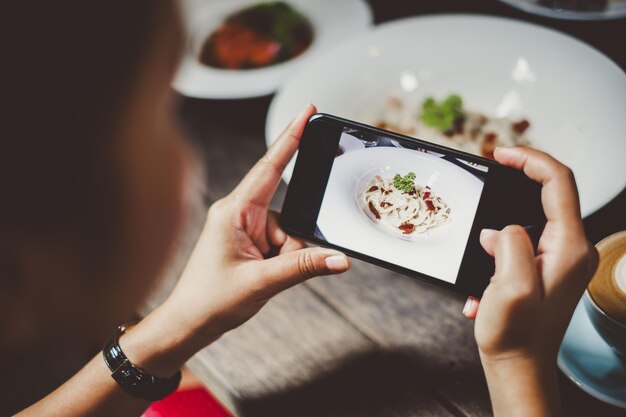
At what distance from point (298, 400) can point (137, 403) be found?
0.79 feet

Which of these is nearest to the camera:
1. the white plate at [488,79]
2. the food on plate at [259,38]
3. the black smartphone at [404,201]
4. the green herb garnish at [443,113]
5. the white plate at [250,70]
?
the black smartphone at [404,201]

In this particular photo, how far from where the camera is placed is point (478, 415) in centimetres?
65

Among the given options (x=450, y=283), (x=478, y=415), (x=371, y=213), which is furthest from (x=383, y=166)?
(x=478, y=415)

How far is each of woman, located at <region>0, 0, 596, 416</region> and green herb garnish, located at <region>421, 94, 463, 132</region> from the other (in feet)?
0.97

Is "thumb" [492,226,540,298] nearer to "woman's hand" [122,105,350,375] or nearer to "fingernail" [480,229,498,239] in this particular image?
"fingernail" [480,229,498,239]

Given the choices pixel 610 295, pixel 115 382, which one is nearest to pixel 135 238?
pixel 115 382

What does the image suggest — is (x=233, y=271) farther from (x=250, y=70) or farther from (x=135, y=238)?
(x=250, y=70)

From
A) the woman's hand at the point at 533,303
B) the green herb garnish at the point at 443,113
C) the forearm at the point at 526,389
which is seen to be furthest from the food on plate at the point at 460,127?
the forearm at the point at 526,389

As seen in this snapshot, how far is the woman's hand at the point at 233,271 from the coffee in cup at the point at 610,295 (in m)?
0.30

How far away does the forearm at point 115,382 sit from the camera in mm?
718

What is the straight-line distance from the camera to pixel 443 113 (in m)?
0.93

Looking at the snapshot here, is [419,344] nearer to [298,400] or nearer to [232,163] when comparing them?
[298,400]

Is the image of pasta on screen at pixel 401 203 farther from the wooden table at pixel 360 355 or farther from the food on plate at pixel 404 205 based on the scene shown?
the wooden table at pixel 360 355

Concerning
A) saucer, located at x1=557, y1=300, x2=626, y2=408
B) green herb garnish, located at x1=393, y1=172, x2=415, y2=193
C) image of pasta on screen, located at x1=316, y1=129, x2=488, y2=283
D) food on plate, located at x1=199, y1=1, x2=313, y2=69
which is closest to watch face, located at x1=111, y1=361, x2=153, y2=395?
image of pasta on screen, located at x1=316, y1=129, x2=488, y2=283
